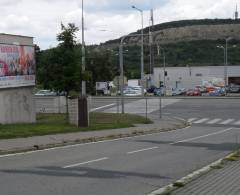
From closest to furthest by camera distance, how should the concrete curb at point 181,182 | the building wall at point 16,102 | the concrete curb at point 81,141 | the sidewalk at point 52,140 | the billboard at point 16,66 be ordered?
the concrete curb at point 181,182
the concrete curb at point 81,141
the sidewalk at point 52,140
the billboard at point 16,66
the building wall at point 16,102

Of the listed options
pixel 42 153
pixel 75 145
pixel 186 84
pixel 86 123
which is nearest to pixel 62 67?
pixel 86 123

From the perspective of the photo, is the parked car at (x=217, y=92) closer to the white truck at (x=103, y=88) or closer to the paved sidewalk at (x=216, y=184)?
the white truck at (x=103, y=88)

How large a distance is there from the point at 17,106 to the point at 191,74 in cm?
9624

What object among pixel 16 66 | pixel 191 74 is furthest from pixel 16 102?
pixel 191 74

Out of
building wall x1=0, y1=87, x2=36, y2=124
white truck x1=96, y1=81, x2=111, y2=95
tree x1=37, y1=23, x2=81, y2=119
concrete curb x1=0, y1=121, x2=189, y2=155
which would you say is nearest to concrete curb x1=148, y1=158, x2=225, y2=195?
concrete curb x1=0, y1=121, x2=189, y2=155

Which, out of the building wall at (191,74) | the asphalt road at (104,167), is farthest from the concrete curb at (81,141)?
the building wall at (191,74)

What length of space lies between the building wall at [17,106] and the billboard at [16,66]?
414 millimetres

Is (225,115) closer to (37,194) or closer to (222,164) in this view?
(222,164)

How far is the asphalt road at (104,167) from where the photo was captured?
38.3 ft

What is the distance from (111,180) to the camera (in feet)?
42.1

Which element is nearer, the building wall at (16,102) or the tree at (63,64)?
the building wall at (16,102)

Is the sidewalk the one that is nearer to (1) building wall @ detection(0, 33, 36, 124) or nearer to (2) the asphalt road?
(2) the asphalt road

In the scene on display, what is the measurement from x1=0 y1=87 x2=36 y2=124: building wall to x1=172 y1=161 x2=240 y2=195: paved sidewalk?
18457mm

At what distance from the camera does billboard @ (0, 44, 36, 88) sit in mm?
30672
